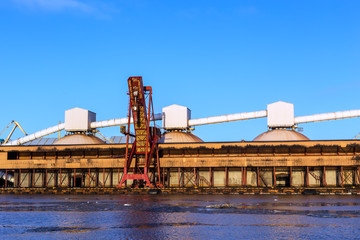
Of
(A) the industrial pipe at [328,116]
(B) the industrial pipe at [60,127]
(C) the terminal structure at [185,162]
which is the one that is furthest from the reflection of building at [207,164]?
(B) the industrial pipe at [60,127]

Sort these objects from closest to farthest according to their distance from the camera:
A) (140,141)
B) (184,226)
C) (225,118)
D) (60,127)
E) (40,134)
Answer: (184,226)
(140,141)
(225,118)
(60,127)
(40,134)

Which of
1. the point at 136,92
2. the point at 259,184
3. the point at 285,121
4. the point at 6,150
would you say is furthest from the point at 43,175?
the point at 285,121

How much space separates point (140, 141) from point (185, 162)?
8165mm

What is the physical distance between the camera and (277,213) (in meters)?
30.7

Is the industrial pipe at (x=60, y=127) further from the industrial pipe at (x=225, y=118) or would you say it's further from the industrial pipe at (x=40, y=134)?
the industrial pipe at (x=225, y=118)

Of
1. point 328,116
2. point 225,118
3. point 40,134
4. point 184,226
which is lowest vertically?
point 184,226

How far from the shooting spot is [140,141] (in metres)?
73.9

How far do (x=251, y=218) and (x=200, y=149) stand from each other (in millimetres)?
50078

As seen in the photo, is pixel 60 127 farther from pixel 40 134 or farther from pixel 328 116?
pixel 328 116

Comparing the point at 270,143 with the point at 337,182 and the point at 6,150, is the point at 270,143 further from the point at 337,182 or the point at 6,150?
the point at 6,150

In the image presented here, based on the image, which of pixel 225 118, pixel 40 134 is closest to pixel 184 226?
pixel 225 118

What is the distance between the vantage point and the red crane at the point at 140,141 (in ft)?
234

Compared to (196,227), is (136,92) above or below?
above

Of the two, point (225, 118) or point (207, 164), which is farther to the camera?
point (225, 118)
